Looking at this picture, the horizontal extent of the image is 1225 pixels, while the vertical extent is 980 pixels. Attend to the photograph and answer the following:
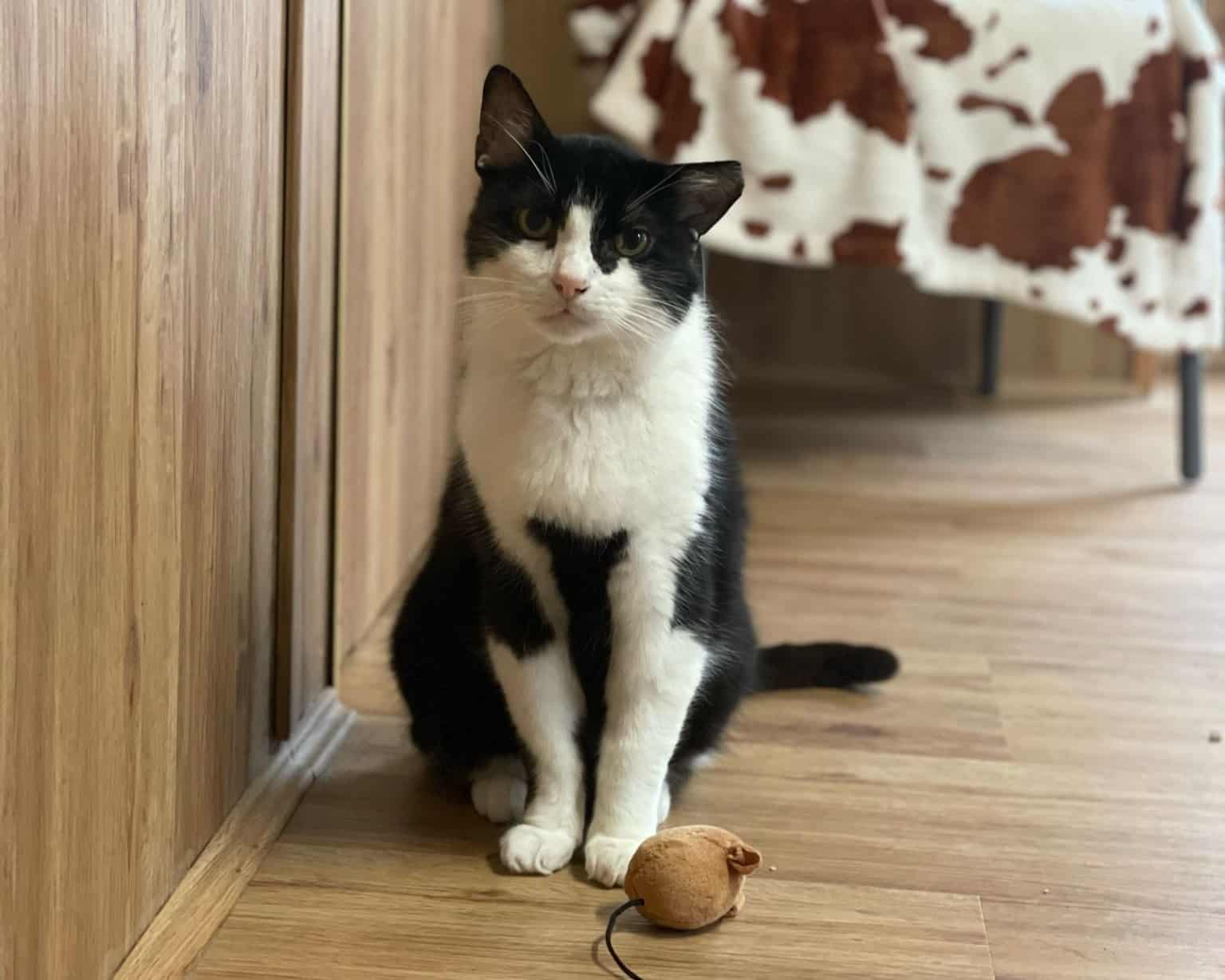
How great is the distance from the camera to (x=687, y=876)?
1.09 metres

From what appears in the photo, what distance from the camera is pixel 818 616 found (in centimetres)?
197

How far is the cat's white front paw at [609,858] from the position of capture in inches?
46.8

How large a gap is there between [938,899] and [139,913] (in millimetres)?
664

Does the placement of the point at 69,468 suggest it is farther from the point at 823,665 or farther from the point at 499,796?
the point at 823,665

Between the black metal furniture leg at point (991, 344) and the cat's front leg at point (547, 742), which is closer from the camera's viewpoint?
the cat's front leg at point (547, 742)

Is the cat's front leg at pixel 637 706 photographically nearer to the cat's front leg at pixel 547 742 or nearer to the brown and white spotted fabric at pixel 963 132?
the cat's front leg at pixel 547 742

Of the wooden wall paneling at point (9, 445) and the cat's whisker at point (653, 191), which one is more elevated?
the cat's whisker at point (653, 191)

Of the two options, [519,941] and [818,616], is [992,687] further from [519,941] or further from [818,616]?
[519,941]

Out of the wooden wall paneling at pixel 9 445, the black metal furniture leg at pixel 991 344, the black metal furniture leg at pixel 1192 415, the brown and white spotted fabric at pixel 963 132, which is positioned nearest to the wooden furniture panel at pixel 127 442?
the wooden wall paneling at pixel 9 445

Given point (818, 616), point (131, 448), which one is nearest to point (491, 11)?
point (818, 616)

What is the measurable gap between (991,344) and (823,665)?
1975mm

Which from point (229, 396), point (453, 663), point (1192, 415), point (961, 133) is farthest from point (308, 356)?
point (1192, 415)

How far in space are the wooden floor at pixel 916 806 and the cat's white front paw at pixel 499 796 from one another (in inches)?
0.7

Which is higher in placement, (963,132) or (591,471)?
(963,132)
